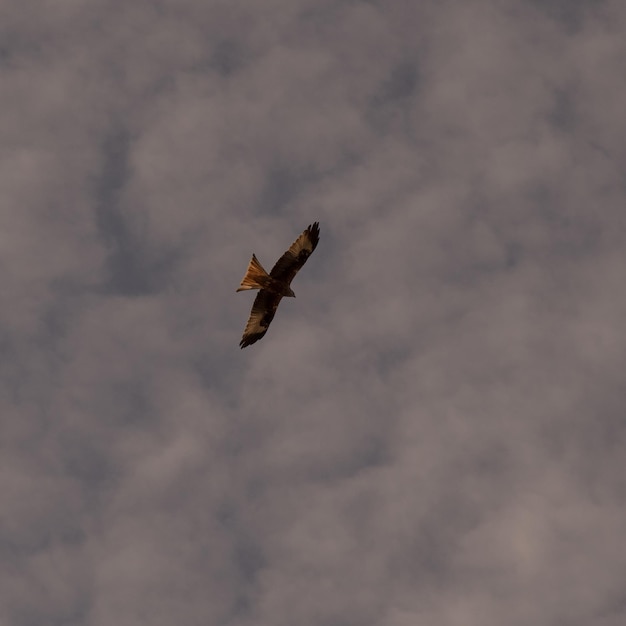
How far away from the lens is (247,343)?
45000mm

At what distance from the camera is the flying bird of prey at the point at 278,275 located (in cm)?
4138

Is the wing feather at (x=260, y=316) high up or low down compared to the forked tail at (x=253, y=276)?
up

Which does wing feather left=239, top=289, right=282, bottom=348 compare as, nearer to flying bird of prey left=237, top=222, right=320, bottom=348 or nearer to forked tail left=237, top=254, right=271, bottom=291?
flying bird of prey left=237, top=222, right=320, bottom=348

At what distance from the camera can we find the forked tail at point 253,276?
135ft

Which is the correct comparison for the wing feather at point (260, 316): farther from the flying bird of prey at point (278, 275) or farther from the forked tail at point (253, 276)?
the forked tail at point (253, 276)

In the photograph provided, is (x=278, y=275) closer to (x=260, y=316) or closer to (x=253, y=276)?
(x=253, y=276)

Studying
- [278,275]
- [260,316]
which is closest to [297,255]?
[278,275]

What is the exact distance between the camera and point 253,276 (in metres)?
41.5

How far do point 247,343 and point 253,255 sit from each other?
6052 millimetres

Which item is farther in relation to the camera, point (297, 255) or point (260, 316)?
point (260, 316)

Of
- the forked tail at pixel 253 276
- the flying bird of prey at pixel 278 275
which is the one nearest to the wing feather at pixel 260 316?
the flying bird of prey at pixel 278 275

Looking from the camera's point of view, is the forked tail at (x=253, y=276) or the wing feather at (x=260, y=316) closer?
the forked tail at (x=253, y=276)

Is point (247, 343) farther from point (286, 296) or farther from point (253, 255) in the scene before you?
point (253, 255)

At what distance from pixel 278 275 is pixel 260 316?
2975mm
